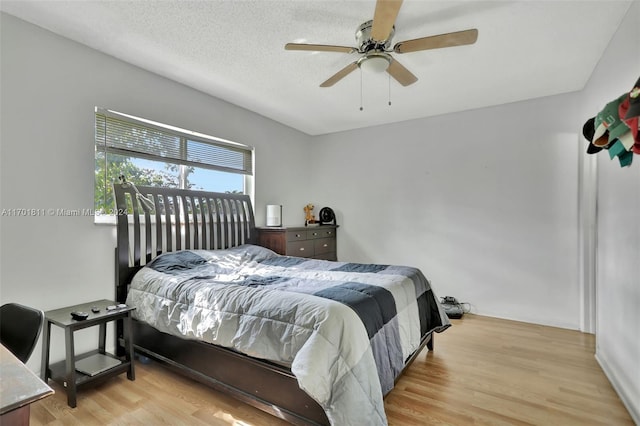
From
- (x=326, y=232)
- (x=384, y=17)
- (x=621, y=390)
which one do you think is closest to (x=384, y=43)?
(x=384, y=17)

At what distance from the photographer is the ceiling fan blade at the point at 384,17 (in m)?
1.61

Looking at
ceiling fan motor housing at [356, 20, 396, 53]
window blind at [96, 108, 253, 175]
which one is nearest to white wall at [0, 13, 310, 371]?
window blind at [96, 108, 253, 175]

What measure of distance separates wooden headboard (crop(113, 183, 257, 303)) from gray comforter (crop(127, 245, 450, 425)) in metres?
0.22

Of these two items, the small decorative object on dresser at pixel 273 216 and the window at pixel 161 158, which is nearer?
the window at pixel 161 158

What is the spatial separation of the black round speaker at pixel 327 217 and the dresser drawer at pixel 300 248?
74 cm

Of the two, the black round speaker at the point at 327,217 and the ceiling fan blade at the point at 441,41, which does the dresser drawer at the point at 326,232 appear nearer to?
the black round speaker at the point at 327,217

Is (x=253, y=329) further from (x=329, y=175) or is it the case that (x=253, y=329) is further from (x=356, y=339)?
(x=329, y=175)

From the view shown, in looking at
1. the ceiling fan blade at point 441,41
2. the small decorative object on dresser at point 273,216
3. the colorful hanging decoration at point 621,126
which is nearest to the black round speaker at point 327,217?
the small decorative object on dresser at point 273,216

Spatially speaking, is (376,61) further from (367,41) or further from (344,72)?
(344,72)

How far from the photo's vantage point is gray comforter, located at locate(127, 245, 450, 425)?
60.1 inches

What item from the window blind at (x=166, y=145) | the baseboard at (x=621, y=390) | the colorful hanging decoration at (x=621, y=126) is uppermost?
the window blind at (x=166, y=145)

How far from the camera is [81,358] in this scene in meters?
2.42

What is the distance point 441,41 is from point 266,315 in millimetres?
1987

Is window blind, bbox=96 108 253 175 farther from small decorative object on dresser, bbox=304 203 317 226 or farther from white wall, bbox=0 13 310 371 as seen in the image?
small decorative object on dresser, bbox=304 203 317 226
